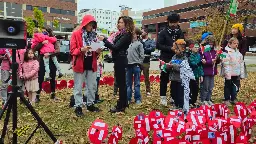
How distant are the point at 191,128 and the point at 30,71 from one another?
3789 millimetres

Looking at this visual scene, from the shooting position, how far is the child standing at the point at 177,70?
19.2ft

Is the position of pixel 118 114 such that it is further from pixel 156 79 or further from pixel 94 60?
pixel 156 79

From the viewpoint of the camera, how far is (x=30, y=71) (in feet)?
21.2

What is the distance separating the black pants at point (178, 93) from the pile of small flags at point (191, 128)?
4.56 ft

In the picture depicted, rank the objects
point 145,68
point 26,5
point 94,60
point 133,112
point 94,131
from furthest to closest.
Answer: point 26,5 < point 145,68 < point 133,112 < point 94,60 < point 94,131

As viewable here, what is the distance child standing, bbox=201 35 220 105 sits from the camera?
6.51 meters

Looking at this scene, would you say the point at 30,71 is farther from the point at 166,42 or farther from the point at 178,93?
the point at 178,93

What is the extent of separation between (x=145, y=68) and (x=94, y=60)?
8.33 feet

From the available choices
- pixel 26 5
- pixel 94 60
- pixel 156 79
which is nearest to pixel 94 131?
pixel 94 60

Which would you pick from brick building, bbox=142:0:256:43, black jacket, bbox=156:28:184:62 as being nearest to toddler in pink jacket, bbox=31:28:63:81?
black jacket, bbox=156:28:184:62

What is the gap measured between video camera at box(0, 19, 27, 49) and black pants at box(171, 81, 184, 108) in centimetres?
313

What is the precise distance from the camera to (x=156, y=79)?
12.1 metres

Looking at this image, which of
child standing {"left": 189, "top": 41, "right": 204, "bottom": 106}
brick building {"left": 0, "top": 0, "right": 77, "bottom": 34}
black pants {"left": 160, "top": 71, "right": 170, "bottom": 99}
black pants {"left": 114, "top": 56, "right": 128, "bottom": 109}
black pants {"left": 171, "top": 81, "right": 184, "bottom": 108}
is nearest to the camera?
black pants {"left": 114, "top": 56, "right": 128, "bottom": 109}

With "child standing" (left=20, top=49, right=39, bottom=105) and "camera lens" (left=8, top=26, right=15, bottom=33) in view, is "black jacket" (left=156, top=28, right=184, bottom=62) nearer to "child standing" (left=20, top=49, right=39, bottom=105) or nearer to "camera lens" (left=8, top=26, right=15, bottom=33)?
"child standing" (left=20, top=49, right=39, bottom=105)
